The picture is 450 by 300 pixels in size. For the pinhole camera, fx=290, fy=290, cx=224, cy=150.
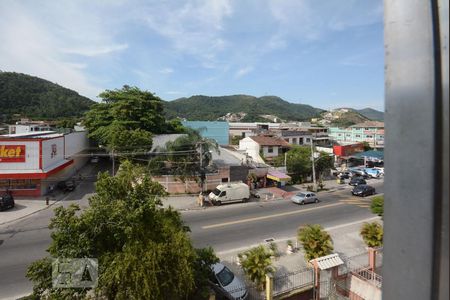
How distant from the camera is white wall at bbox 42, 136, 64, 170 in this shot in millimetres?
24625

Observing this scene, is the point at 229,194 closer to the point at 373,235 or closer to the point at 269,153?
the point at 373,235

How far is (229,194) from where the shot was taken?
25.2 m

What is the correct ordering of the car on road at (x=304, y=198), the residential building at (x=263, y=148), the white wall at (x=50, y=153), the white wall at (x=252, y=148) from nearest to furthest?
the white wall at (x=50, y=153) < the car on road at (x=304, y=198) < the white wall at (x=252, y=148) < the residential building at (x=263, y=148)

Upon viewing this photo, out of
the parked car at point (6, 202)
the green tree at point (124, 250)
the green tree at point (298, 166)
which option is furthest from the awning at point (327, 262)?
the green tree at point (298, 166)

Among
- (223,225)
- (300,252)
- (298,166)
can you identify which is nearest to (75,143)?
(223,225)

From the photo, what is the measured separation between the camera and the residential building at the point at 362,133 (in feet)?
209

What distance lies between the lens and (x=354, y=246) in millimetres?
16453

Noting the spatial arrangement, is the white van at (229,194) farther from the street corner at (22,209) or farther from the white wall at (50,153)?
the white wall at (50,153)

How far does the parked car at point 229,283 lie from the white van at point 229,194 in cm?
1316

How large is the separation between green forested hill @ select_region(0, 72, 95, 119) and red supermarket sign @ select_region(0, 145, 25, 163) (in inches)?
3052

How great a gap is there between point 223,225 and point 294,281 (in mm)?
8506

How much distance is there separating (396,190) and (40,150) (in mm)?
27875

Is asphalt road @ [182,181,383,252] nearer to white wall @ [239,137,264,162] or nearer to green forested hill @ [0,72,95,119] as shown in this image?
white wall @ [239,137,264,162]

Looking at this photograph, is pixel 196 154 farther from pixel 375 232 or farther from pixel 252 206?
pixel 375 232
